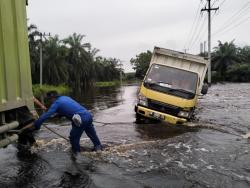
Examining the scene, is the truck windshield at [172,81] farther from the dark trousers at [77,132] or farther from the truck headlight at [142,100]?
the dark trousers at [77,132]

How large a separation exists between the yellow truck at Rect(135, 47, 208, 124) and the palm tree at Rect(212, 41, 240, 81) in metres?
65.8

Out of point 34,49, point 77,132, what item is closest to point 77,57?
point 34,49

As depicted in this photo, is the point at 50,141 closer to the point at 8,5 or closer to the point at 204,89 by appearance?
the point at 8,5

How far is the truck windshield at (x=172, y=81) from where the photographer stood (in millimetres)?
13078

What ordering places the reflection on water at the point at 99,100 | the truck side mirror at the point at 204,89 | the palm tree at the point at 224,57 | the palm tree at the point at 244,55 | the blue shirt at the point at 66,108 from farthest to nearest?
the palm tree at the point at 244,55
the palm tree at the point at 224,57
the reflection on water at the point at 99,100
the truck side mirror at the point at 204,89
the blue shirt at the point at 66,108

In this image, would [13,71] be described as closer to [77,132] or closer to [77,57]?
[77,132]

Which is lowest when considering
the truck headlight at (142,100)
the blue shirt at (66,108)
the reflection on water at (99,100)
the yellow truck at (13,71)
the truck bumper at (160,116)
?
the reflection on water at (99,100)

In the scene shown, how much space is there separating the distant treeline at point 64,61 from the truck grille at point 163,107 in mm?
38964

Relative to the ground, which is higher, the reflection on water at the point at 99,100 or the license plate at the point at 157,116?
the license plate at the point at 157,116

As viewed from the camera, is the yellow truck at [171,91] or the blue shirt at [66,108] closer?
the blue shirt at [66,108]

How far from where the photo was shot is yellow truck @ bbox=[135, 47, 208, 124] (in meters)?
12.8

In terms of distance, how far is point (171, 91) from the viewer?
1309 centimetres

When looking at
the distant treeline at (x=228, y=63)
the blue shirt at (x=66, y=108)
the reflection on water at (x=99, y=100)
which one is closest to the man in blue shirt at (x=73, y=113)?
the blue shirt at (x=66, y=108)

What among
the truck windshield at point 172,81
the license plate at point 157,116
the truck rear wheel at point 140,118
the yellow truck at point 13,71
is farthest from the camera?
the truck rear wheel at point 140,118
